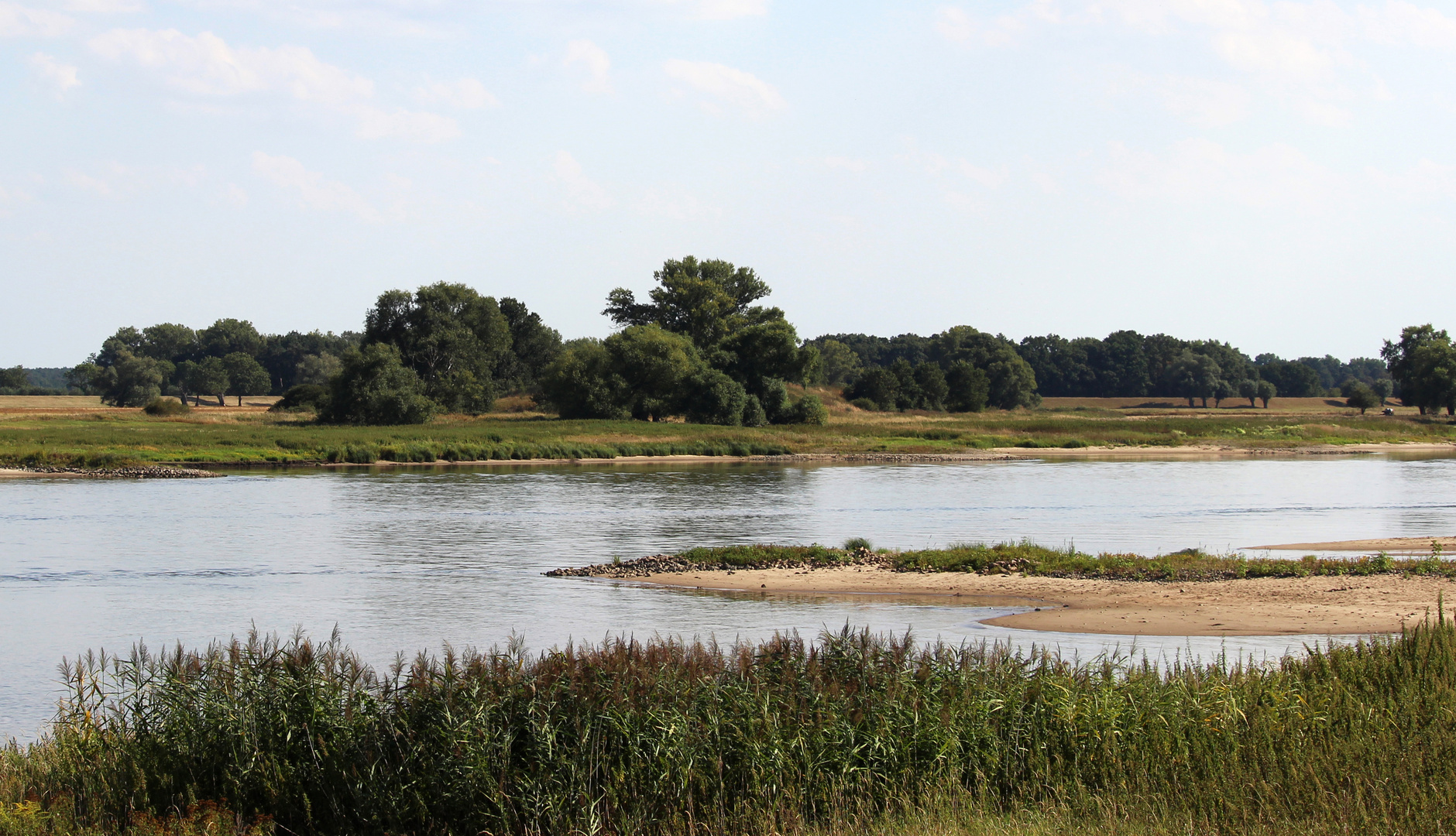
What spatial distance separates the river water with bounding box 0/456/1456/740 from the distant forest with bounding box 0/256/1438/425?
2570 cm

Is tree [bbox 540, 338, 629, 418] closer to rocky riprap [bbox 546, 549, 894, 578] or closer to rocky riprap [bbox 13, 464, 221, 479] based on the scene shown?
rocky riprap [bbox 13, 464, 221, 479]

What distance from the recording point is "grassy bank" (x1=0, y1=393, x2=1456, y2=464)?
227 ft

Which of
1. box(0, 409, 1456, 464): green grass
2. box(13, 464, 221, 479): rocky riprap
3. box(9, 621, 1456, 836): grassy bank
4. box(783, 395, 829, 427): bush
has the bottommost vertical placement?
box(13, 464, 221, 479): rocky riprap

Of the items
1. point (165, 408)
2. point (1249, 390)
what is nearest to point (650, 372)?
point (165, 408)

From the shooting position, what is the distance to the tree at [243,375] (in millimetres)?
154125

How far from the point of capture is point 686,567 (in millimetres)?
26781

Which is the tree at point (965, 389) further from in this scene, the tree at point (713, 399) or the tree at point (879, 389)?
the tree at point (713, 399)

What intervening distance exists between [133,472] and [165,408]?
44.2m

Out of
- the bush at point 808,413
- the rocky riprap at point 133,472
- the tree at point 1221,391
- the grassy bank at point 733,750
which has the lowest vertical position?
the rocky riprap at point 133,472

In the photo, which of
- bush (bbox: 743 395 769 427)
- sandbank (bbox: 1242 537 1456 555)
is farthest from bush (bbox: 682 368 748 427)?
sandbank (bbox: 1242 537 1456 555)

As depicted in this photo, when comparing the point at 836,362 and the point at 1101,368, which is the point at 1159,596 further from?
the point at 1101,368

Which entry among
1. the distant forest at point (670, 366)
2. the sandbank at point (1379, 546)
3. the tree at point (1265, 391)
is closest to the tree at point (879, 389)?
the distant forest at point (670, 366)

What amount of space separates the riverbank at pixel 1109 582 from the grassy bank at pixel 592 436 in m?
47.6

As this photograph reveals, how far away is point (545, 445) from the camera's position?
Answer: 7475cm
